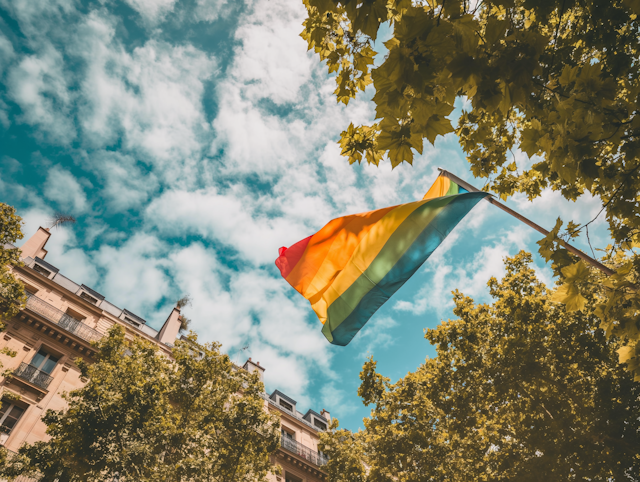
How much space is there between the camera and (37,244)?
23062mm

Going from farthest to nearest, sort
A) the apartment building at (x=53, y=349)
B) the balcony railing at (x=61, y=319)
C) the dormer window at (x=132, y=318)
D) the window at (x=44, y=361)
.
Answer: the dormer window at (x=132, y=318), the balcony railing at (x=61, y=319), the window at (x=44, y=361), the apartment building at (x=53, y=349)

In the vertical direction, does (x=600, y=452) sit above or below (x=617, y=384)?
below

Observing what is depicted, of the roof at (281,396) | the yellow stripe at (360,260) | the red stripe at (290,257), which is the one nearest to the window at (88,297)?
the roof at (281,396)

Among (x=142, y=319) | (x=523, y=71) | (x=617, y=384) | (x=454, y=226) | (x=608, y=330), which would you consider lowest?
(x=608, y=330)

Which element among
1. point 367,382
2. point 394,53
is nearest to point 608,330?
point 394,53

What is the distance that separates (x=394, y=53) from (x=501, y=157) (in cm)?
536

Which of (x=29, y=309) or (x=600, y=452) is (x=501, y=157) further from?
(x=29, y=309)

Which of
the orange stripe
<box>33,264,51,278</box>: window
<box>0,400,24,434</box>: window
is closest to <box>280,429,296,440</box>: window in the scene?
<box>0,400,24,434</box>: window

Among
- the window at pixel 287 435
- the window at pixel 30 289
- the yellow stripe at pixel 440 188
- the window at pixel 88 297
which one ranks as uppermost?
the window at pixel 88 297

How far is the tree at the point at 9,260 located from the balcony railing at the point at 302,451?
54.6 ft

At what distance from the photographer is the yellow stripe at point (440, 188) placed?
7.15 metres

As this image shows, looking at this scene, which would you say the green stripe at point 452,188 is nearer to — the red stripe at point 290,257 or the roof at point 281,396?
the red stripe at point 290,257

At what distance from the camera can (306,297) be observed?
20.1ft

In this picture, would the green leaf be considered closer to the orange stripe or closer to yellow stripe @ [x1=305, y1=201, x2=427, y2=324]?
yellow stripe @ [x1=305, y1=201, x2=427, y2=324]
